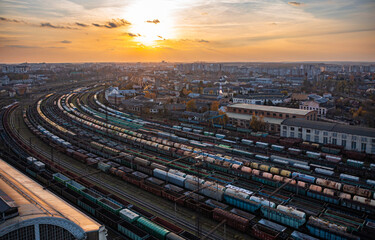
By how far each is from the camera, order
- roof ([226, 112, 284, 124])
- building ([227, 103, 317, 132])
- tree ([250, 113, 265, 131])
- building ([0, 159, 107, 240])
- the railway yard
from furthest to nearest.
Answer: roof ([226, 112, 284, 124])
building ([227, 103, 317, 132])
tree ([250, 113, 265, 131])
the railway yard
building ([0, 159, 107, 240])

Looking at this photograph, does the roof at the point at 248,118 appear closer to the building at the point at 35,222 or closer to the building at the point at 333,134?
the building at the point at 333,134

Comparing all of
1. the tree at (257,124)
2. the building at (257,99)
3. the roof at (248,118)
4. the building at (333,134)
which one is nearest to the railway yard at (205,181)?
the building at (333,134)

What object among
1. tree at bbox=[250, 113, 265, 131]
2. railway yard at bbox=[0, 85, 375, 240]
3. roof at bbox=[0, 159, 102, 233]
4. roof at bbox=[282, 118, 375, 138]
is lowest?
railway yard at bbox=[0, 85, 375, 240]

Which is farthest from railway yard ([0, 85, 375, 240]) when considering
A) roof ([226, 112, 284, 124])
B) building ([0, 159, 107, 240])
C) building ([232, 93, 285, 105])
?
building ([232, 93, 285, 105])

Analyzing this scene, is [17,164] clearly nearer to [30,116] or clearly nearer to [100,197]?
[100,197]

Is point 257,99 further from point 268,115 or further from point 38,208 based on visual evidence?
point 38,208

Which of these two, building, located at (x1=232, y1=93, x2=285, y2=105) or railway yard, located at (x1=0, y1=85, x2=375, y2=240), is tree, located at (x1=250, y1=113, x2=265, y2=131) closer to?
railway yard, located at (x1=0, y1=85, x2=375, y2=240)

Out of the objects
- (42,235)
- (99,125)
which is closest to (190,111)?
(99,125)

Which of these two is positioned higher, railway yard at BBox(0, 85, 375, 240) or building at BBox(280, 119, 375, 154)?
building at BBox(280, 119, 375, 154)

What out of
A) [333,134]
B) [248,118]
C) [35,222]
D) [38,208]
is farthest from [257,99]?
[35,222]
